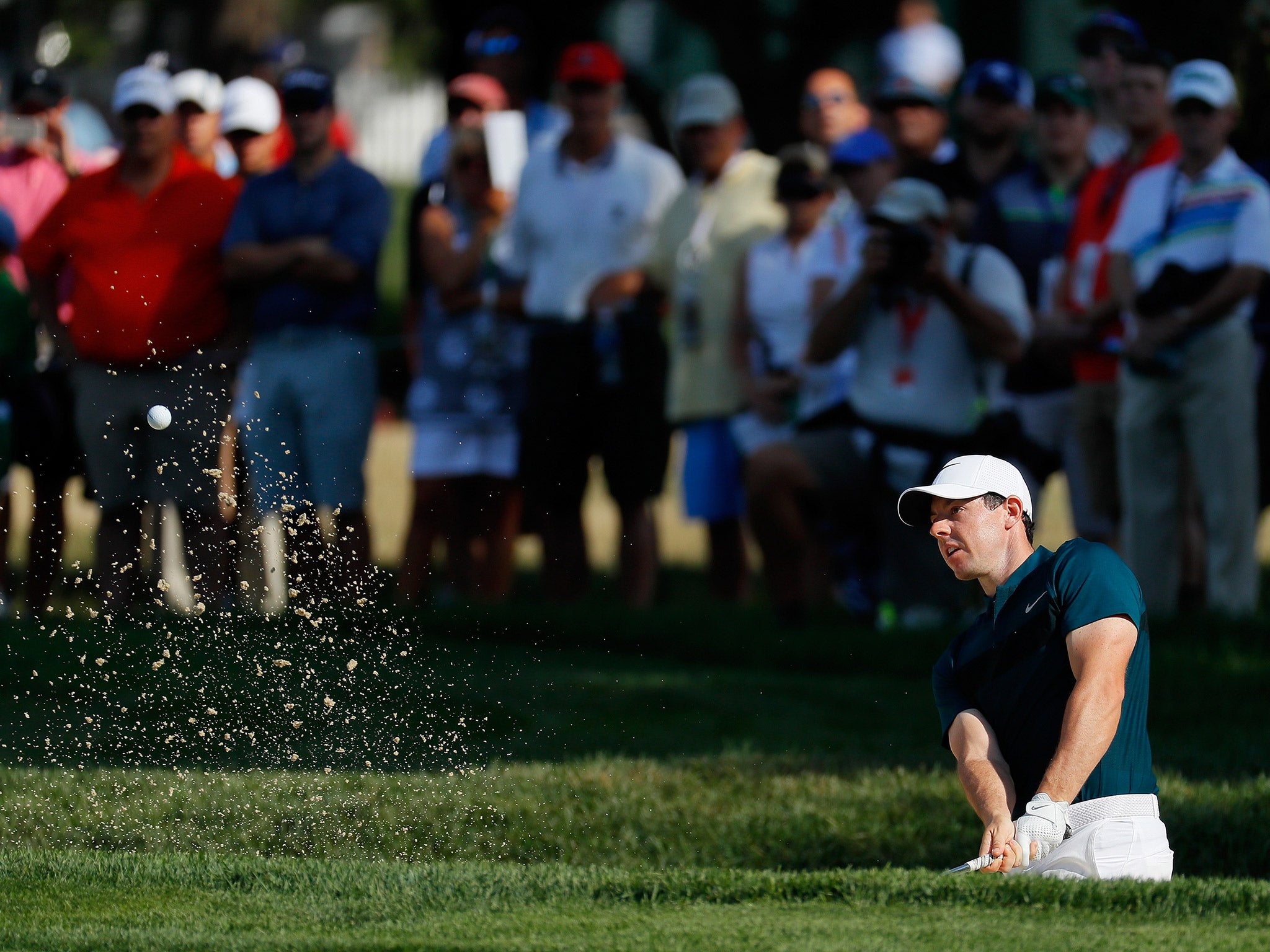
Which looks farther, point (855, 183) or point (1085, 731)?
point (855, 183)

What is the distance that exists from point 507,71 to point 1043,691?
272 inches

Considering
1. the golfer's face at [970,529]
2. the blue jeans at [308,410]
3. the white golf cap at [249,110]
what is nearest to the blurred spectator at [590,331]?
the blue jeans at [308,410]

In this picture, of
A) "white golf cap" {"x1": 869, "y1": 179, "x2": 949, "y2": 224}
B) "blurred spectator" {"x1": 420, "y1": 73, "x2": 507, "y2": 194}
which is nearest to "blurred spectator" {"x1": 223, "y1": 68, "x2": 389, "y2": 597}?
"blurred spectator" {"x1": 420, "y1": 73, "x2": 507, "y2": 194}

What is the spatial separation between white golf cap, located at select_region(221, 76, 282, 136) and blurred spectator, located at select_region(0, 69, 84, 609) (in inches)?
37.0

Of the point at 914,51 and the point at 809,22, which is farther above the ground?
the point at 809,22

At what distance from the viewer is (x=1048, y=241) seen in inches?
388

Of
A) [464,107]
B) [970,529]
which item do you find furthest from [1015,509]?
[464,107]

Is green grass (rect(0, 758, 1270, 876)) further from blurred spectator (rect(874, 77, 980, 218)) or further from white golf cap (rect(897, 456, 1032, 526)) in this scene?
blurred spectator (rect(874, 77, 980, 218))

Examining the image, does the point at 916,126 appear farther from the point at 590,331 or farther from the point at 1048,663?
the point at 1048,663

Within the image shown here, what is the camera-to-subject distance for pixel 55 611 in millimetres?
9719

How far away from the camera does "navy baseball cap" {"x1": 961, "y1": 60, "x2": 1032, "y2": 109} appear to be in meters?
10.0

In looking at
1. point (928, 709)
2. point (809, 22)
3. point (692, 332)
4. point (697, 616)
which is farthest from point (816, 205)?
point (809, 22)

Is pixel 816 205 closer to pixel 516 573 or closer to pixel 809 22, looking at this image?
pixel 516 573

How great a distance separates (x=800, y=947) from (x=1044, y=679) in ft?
2.89
